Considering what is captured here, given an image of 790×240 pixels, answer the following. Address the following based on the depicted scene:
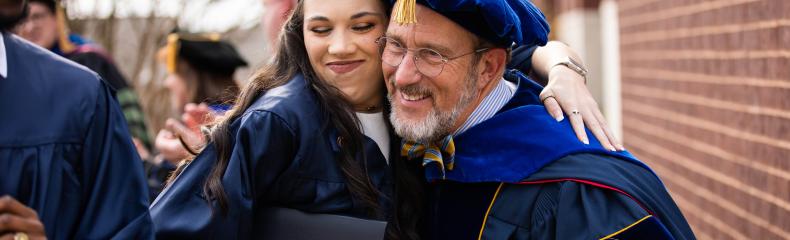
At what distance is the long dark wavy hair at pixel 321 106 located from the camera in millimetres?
2852

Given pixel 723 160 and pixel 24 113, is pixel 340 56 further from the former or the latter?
pixel 723 160

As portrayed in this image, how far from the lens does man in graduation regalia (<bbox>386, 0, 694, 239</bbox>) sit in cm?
281

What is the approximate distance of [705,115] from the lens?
17.2 ft

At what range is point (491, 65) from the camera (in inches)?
124

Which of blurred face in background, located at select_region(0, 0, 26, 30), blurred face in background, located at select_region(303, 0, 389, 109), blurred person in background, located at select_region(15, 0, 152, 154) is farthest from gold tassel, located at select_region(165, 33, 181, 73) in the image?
blurred face in background, located at select_region(0, 0, 26, 30)

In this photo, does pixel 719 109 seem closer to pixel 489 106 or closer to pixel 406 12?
pixel 489 106

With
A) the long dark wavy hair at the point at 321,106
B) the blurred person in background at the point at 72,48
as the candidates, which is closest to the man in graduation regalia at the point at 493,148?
the long dark wavy hair at the point at 321,106

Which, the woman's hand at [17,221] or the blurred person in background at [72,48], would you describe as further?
the blurred person in background at [72,48]

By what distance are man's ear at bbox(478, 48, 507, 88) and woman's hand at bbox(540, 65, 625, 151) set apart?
7.2 inches

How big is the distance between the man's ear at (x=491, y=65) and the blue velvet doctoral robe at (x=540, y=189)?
12 centimetres

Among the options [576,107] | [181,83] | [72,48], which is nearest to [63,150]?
[576,107]

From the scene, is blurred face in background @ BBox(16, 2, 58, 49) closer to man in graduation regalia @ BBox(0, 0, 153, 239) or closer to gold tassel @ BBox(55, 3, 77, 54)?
gold tassel @ BBox(55, 3, 77, 54)

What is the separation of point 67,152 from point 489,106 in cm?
133

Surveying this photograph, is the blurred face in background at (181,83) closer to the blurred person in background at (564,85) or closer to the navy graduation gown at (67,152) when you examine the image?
the blurred person in background at (564,85)
